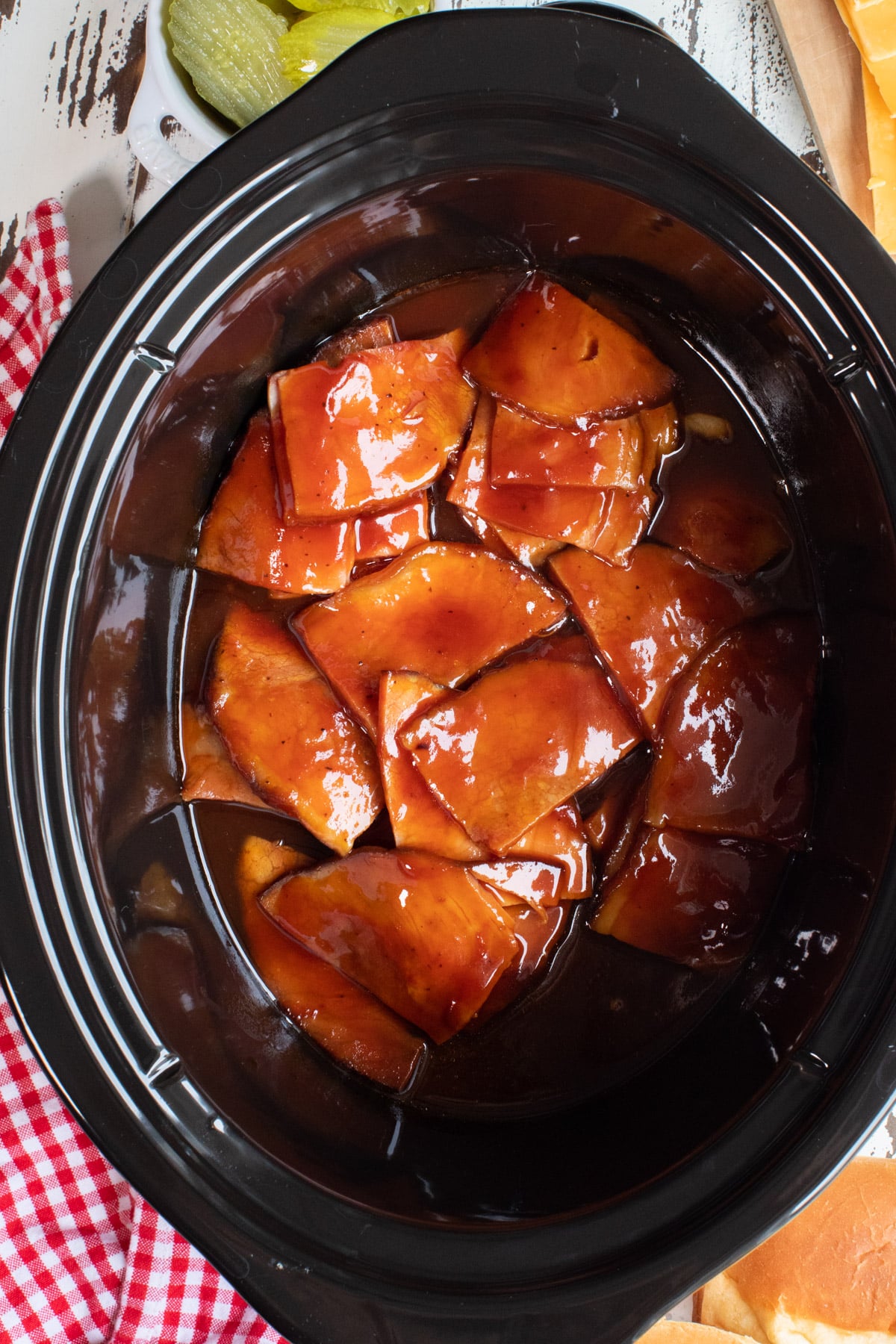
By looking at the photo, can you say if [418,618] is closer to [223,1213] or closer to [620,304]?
[620,304]

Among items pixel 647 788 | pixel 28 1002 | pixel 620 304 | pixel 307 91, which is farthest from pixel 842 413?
pixel 28 1002

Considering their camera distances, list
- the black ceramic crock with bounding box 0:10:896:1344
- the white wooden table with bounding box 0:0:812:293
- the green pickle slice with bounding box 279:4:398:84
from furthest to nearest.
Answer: the white wooden table with bounding box 0:0:812:293 → the green pickle slice with bounding box 279:4:398:84 → the black ceramic crock with bounding box 0:10:896:1344

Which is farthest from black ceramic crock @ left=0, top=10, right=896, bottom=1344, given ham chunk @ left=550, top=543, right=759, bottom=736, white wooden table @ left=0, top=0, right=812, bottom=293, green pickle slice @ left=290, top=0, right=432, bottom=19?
white wooden table @ left=0, top=0, right=812, bottom=293

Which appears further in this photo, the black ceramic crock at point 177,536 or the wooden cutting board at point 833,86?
the wooden cutting board at point 833,86

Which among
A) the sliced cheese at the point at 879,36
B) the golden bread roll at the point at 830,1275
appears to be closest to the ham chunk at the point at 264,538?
the sliced cheese at the point at 879,36

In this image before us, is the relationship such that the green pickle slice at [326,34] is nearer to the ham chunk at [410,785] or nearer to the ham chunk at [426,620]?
the ham chunk at [426,620]

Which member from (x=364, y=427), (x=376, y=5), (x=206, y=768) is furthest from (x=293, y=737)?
(x=376, y=5)

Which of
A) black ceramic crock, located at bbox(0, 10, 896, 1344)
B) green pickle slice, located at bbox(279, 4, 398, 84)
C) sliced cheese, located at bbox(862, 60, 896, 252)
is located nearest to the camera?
black ceramic crock, located at bbox(0, 10, 896, 1344)

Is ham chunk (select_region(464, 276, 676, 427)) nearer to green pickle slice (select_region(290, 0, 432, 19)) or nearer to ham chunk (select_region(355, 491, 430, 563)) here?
ham chunk (select_region(355, 491, 430, 563))
